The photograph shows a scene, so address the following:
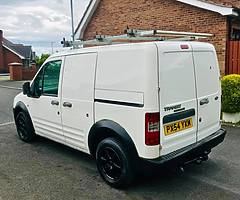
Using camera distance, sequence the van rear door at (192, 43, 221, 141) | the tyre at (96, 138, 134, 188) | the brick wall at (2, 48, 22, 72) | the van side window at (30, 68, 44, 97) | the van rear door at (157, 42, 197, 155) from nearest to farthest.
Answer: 1. the van rear door at (157, 42, 197, 155)
2. the tyre at (96, 138, 134, 188)
3. the van rear door at (192, 43, 221, 141)
4. the van side window at (30, 68, 44, 97)
5. the brick wall at (2, 48, 22, 72)

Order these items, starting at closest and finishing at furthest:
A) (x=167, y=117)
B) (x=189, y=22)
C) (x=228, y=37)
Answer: (x=167, y=117) → (x=228, y=37) → (x=189, y=22)

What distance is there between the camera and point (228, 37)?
9.34m

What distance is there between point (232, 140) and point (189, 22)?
5717mm

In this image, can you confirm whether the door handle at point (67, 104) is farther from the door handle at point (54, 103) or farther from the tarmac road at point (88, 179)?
the tarmac road at point (88, 179)

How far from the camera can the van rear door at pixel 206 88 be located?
3.84 m

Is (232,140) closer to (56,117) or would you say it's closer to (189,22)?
(56,117)

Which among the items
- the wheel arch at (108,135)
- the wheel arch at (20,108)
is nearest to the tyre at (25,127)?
the wheel arch at (20,108)

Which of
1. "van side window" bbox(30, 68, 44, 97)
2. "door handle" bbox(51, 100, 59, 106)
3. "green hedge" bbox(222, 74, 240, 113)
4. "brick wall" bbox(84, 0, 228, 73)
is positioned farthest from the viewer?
"brick wall" bbox(84, 0, 228, 73)

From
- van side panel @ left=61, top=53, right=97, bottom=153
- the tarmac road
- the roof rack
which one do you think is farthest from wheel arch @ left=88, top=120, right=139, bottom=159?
the roof rack

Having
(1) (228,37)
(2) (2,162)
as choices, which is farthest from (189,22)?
(2) (2,162)

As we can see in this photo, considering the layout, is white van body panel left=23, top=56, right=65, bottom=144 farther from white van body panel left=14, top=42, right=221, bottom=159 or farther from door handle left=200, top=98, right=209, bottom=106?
door handle left=200, top=98, right=209, bottom=106

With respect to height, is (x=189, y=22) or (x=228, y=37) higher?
(x=189, y=22)

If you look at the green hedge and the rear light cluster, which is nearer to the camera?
the rear light cluster

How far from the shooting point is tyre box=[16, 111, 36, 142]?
571cm
